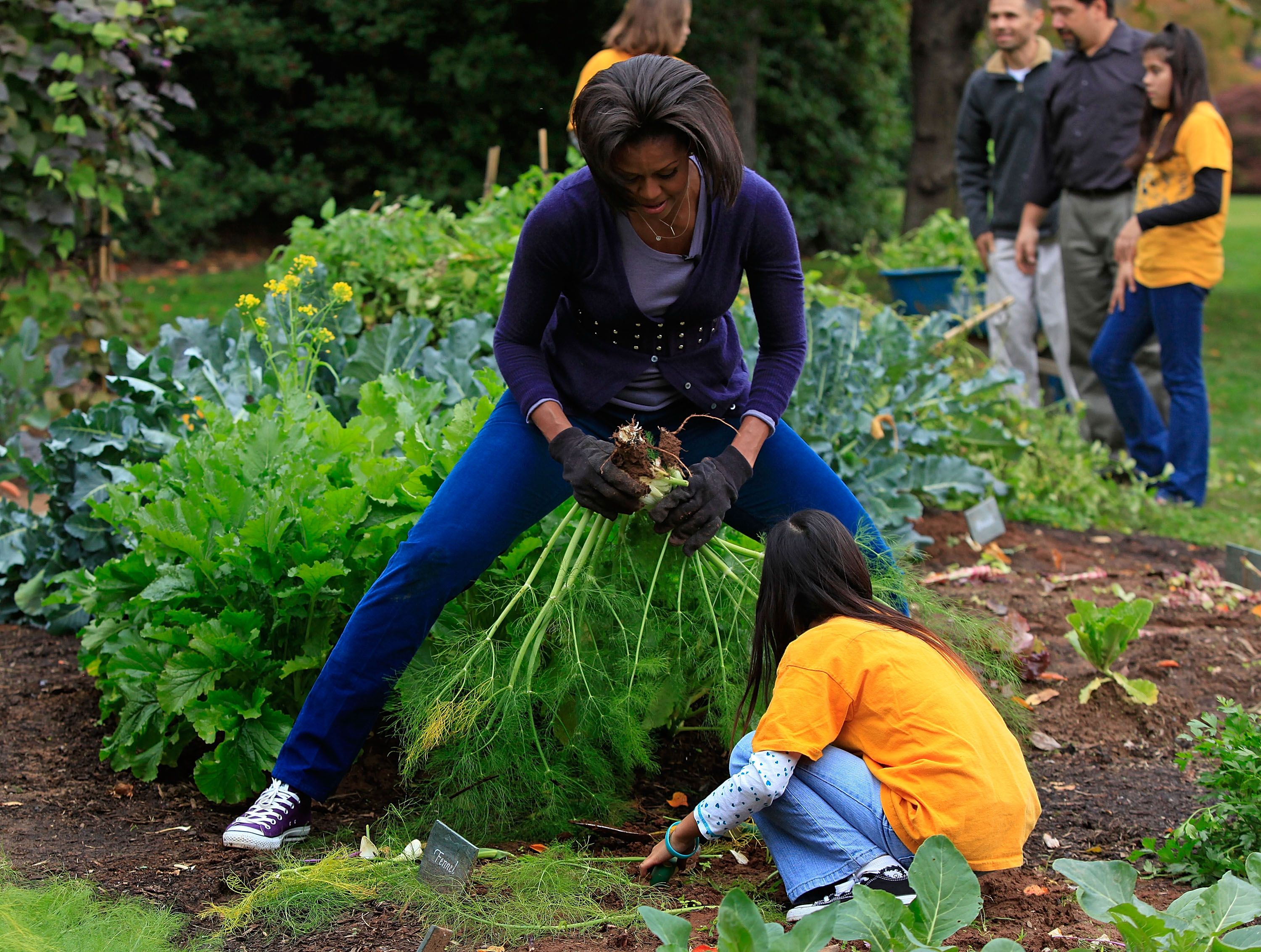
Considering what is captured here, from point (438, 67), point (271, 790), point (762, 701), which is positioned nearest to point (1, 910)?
point (271, 790)

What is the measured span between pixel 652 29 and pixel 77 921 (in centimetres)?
342

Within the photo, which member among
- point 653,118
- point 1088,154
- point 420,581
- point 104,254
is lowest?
point 420,581

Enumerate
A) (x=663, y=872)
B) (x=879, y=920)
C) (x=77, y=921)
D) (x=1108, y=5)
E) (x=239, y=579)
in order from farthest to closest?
1. (x=1108, y=5)
2. (x=239, y=579)
3. (x=663, y=872)
4. (x=77, y=921)
5. (x=879, y=920)

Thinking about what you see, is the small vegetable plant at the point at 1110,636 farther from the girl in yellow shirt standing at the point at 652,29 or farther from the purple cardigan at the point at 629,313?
the girl in yellow shirt standing at the point at 652,29

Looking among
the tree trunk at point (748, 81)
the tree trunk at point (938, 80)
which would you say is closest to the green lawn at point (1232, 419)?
the tree trunk at point (938, 80)

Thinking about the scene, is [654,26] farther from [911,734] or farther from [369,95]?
[369,95]

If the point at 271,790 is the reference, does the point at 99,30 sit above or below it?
above

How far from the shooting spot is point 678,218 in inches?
99.5

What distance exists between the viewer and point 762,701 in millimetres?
2771

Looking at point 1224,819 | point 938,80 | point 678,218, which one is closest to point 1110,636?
point 1224,819

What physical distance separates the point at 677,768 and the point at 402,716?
0.88m

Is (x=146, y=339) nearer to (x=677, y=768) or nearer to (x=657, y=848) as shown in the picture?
(x=677, y=768)

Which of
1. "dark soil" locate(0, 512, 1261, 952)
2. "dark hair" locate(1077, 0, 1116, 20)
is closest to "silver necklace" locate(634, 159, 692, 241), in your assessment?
"dark soil" locate(0, 512, 1261, 952)

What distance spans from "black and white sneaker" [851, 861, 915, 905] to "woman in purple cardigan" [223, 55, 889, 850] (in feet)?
2.48
